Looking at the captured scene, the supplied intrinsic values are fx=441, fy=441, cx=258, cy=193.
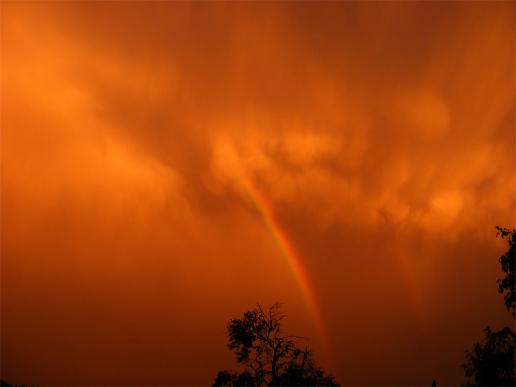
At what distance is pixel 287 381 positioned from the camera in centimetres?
3797

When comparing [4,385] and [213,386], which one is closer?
[213,386]

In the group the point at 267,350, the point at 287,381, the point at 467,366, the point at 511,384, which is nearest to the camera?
the point at 511,384

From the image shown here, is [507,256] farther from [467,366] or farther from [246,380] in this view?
[246,380]

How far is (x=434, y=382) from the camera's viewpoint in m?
39.8

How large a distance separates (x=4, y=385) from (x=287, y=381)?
90.5 m

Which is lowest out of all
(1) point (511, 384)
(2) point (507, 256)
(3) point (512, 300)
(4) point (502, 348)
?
(1) point (511, 384)

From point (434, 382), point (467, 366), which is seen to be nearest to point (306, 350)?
point (434, 382)

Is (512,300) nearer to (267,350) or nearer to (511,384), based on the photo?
(511,384)

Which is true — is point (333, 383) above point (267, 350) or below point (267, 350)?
below

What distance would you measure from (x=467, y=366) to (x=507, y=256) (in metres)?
8.06

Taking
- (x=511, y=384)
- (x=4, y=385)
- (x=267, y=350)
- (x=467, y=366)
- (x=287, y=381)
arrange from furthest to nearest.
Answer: (x=4, y=385) < (x=267, y=350) < (x=287, y=381) < (x=467, y=366) < (x=511, y=384)

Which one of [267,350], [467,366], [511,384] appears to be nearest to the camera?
[511,384]

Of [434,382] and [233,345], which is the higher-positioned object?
[233,345]

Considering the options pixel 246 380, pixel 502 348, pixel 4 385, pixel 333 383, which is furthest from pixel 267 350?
pixel 4 385
